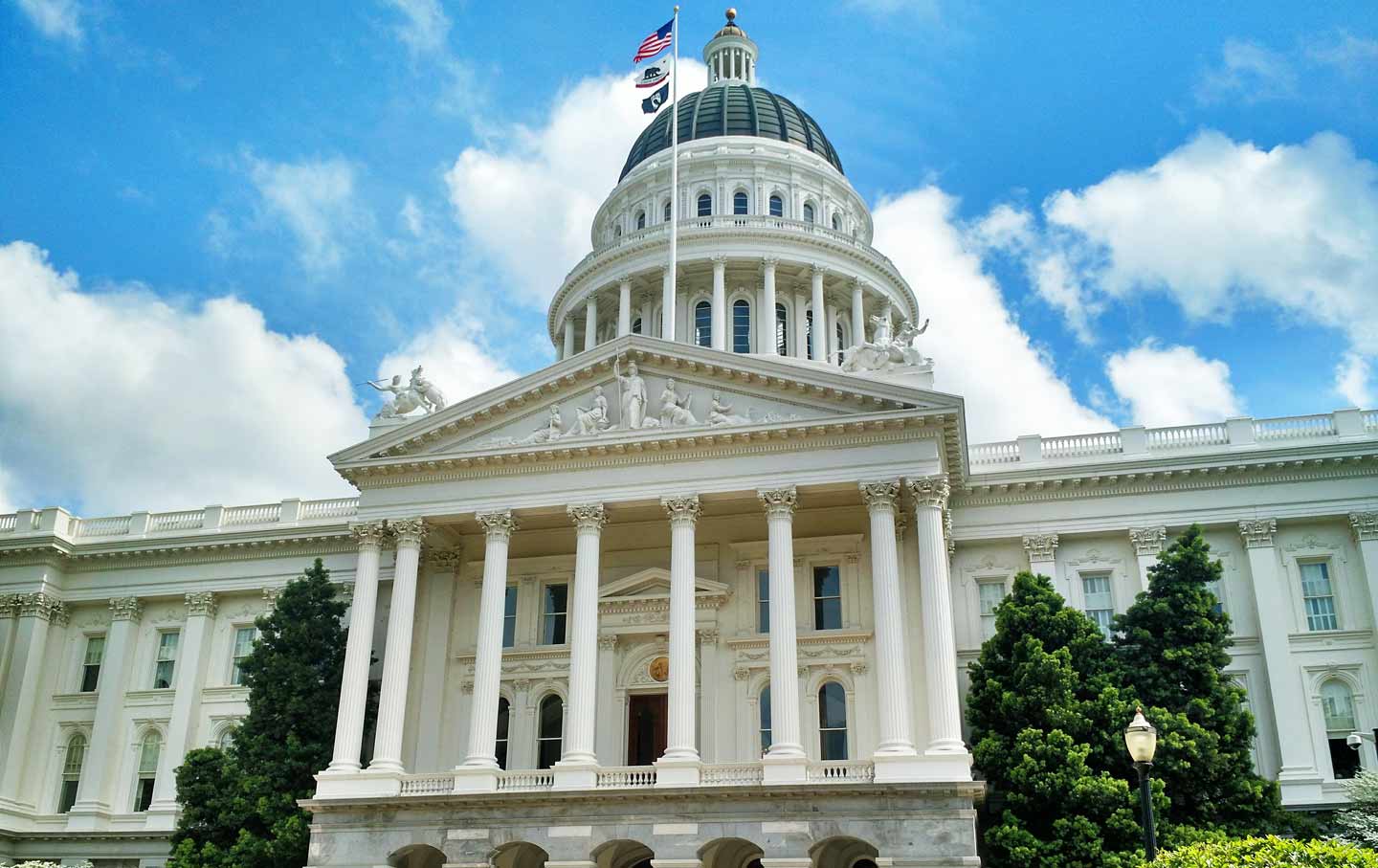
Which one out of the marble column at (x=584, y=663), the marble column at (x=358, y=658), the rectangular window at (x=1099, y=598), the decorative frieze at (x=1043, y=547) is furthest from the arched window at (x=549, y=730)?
the rectangular window at (x=1099, y=598)

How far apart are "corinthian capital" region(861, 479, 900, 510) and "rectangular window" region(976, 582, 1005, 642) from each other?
6.96m

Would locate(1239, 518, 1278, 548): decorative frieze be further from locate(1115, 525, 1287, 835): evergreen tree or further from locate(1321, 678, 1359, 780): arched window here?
locate(1321, 678, 1359, 780): arched window

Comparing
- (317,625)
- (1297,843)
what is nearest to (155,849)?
(317,625)

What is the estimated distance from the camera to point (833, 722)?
116 ft

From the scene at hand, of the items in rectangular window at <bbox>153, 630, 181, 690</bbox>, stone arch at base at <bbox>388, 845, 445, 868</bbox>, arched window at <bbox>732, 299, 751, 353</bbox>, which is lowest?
stone arch at base at <bbox>388, 845, 445, 868</bbox>

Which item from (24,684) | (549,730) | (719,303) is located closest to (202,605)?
(24,684)

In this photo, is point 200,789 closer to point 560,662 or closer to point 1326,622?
point 560,662

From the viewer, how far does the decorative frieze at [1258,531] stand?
122ft

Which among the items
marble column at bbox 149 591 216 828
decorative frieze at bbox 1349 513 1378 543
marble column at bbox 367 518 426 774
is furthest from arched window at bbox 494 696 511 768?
decorative frieze at bbox 1349 513 1378 543

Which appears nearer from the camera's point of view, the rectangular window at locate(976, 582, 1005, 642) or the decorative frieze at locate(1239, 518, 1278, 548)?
the decorative frieze at locate(1239, 518, 1278, 548)

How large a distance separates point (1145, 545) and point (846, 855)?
12528 mm

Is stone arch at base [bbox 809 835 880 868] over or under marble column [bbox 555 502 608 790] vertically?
under

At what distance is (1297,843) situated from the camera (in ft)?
58.4

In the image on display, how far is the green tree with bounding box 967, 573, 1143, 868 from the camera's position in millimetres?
29250
